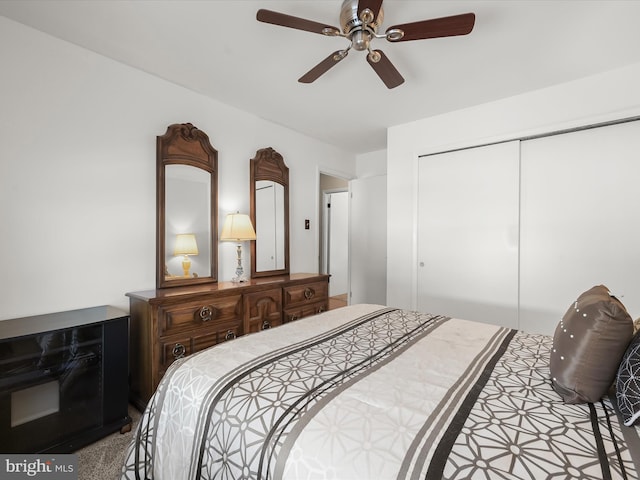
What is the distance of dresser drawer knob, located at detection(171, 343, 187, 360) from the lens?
80.1 inches

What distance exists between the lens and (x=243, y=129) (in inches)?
119

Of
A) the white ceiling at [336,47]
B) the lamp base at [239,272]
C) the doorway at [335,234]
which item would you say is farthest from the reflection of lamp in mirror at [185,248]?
the doorway at [335,234]

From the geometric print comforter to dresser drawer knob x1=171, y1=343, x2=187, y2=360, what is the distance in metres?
0.84

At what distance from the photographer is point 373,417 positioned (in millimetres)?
820

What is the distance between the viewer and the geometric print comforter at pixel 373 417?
68cm

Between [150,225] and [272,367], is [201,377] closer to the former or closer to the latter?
[272,367]

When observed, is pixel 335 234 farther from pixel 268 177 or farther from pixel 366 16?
pixel 366 16

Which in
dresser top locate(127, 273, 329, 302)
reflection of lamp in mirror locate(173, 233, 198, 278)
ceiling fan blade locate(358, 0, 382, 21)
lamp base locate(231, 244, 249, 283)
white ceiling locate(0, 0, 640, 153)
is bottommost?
dresser top locate(127, 273, 329, 302)

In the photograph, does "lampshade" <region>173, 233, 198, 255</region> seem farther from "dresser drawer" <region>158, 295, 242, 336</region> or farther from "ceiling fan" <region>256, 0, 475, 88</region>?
"ceiling fan" <region>256, 0, 475, 88</region>

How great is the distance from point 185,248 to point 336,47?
1.93 m

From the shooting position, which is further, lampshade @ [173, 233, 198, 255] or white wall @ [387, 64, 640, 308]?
lampshade @ [173, 233, 198, 255]

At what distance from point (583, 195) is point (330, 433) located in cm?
292

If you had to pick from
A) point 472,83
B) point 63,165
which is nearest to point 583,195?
point 472,83

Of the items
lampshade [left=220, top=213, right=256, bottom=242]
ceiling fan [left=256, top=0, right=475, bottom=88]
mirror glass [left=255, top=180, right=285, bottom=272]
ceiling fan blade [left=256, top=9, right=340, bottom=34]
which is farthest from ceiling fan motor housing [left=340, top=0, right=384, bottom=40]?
mirror glass [left=255, top=180, right=285, bottom=272]
